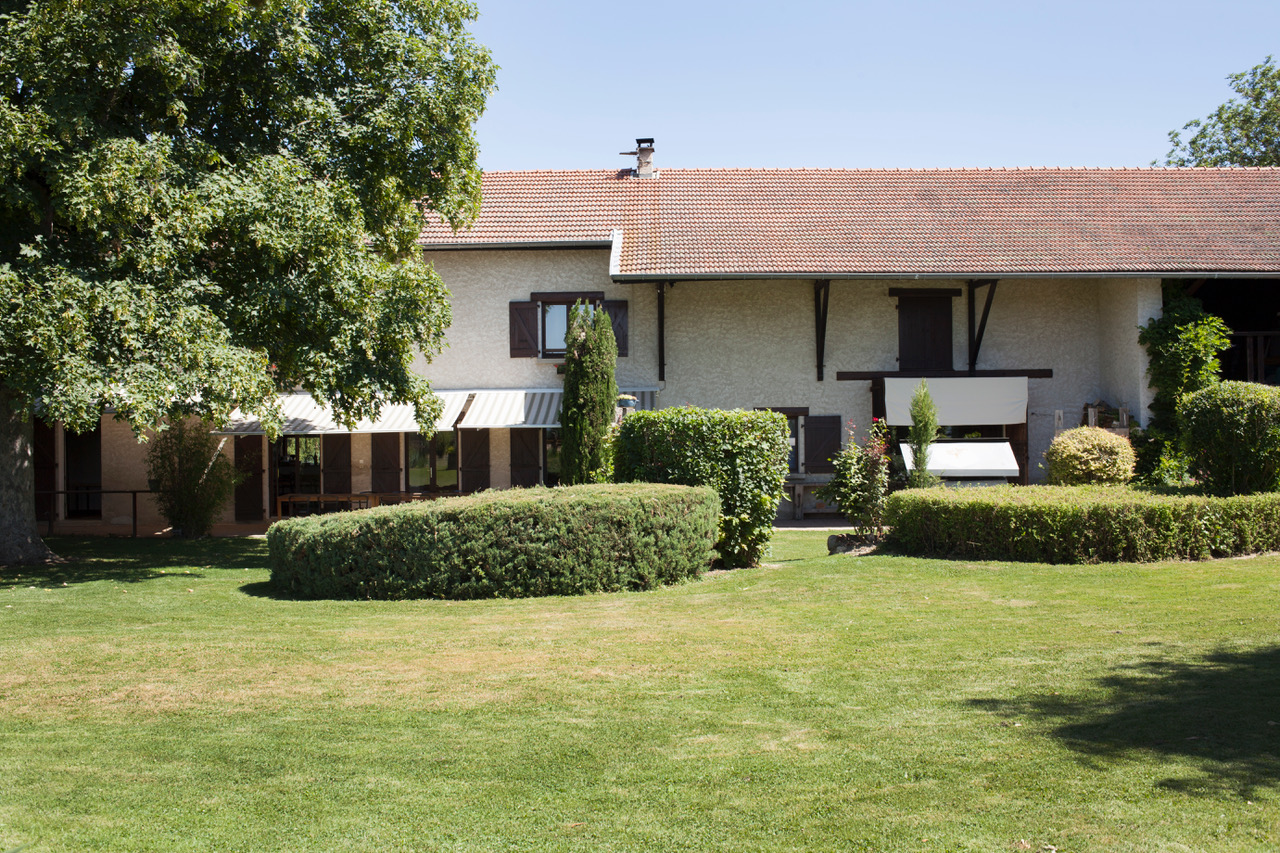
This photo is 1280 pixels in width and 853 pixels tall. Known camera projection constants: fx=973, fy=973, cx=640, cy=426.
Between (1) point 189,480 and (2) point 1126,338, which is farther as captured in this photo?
(2) point 1126,338

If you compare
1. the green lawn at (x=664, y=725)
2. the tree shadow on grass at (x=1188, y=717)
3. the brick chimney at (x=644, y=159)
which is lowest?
the green lawn at (x=664, y=725)

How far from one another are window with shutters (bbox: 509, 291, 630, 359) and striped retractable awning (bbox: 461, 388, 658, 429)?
884 millimetres

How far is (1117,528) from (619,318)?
12642mm

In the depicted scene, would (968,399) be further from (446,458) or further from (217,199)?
(217,199)

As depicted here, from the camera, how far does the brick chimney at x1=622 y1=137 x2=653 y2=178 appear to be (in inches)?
969

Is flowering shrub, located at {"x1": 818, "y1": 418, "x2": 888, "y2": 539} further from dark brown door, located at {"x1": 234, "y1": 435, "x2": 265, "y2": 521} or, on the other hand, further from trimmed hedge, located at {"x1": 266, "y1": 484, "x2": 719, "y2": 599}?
dark brown door, located at {"x1": 234, "y1": 435, "x2": 265, "y2": 521}

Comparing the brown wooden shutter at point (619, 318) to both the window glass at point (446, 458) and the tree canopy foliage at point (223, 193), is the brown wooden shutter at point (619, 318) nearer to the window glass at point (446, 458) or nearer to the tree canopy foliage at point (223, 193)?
the window glass at point (446, 458)

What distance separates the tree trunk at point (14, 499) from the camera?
14.4 m

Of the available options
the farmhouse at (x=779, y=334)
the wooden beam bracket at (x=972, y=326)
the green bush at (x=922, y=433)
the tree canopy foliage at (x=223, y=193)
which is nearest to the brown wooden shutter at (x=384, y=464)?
the farmhouse at (x=779, y=334)

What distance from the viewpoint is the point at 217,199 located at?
12.7 m

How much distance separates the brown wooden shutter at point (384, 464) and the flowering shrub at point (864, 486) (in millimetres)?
11432

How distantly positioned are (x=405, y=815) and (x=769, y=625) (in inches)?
178

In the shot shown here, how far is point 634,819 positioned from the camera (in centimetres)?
421

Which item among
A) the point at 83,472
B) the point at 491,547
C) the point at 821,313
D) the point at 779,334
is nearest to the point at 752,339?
the point at 779,334
